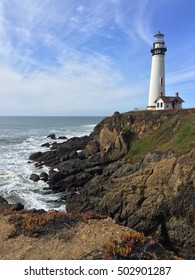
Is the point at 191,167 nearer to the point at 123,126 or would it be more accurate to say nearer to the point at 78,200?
the point at 78,200

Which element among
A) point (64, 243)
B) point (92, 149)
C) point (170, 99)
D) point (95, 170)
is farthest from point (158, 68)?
point (64, 243)

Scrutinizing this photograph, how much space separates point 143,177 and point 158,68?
22514mm

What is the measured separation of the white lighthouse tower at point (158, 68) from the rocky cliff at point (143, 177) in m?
6.70

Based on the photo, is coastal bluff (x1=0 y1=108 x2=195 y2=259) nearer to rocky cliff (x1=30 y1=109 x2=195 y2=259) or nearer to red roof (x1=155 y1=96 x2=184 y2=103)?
rocky cliff (x1=30 y1=109 x2=195 y2=259)

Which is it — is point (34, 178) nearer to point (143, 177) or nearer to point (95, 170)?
point (95, 170)

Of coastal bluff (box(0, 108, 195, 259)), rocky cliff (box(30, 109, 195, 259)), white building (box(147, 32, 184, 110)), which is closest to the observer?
coastal bluff (box(0, 108, 195, 259))

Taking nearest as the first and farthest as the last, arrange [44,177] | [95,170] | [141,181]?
1. [141,181]
2. [95,170]
3. [44,177]

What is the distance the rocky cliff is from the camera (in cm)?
1453

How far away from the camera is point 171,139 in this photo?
23.0m

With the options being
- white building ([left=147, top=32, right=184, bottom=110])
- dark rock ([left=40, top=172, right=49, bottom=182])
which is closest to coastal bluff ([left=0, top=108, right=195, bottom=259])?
dark rock ([left=40, top=172, right=49, bottom=182])

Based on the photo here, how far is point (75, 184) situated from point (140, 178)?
26.1 ft

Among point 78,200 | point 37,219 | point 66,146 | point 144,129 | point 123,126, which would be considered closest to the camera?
point 37,219

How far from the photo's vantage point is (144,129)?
93.5 feet
